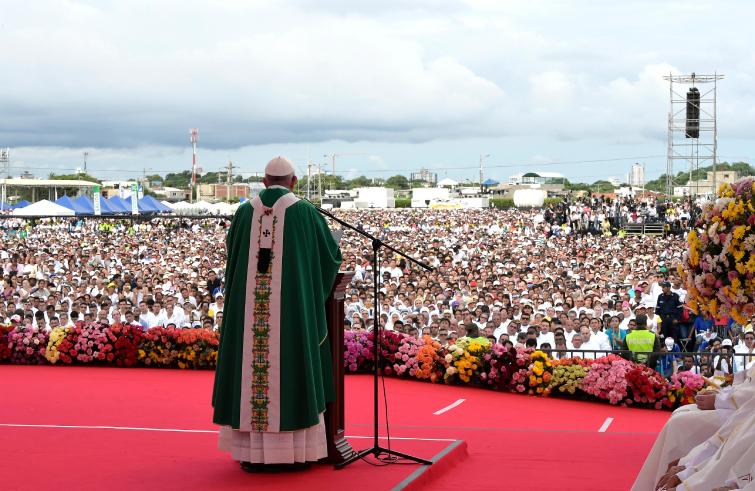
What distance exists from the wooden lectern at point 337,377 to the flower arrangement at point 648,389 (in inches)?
162

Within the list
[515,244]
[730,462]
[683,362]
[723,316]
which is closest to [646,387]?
[683,362]

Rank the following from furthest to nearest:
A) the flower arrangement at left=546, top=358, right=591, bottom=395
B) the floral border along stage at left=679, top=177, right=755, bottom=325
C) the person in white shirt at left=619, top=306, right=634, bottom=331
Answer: the person in white shirt at left=619, top=306, right=634, bottom=331 < the flower arrangement at left=546, top=358, right=591, bottom=395 < the floral border along stage at left=679, top=177, right=755, bottom=325

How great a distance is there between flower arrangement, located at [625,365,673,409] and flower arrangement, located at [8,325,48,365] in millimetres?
6087

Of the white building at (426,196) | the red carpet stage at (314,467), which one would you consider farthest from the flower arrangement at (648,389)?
the white building at (426,196)

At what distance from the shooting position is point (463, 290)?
55.0 ft

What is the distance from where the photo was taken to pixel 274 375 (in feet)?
16.0

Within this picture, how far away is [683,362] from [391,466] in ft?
17.3

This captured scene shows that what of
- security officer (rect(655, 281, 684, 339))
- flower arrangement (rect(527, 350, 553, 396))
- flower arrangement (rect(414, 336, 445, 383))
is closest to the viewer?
flower arrangement (rect(527, 350, 553, 396))

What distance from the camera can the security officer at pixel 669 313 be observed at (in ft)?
39.3

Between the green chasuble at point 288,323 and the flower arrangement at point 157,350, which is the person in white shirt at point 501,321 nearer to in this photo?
the flower arrangement at point 157,350

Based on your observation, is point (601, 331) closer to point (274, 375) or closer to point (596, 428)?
point (596, 428)

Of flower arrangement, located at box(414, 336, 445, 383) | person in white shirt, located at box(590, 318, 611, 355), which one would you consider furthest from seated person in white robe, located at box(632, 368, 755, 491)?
person in white shirt, located at box(590, 318, 611, 355)

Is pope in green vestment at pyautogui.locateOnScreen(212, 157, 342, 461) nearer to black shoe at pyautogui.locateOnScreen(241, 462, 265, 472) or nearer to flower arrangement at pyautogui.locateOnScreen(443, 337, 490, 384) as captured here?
black shoe at pyautogui.locateOnScreen(241, 462, 265, 472)

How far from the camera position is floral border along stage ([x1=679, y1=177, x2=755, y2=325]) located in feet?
15.2
